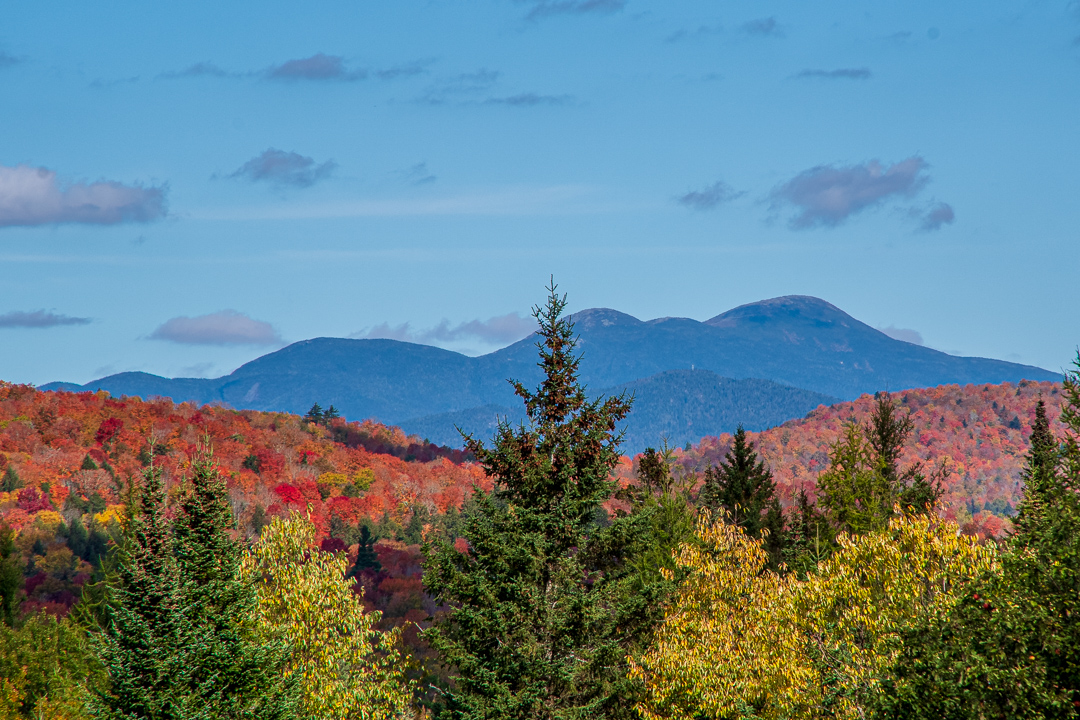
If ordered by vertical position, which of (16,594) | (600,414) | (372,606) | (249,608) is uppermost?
(600,414)

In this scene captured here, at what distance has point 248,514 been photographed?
17125 cm

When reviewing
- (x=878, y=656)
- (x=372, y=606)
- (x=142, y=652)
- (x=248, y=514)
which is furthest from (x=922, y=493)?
(x=248, y=514)

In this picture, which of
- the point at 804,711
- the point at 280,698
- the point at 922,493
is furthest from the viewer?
the point at 922,493

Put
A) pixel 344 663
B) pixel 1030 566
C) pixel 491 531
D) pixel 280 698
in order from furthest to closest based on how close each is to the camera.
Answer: pixel 344 663, pixel 491 531, pixel 280 698, pixel 1030 566

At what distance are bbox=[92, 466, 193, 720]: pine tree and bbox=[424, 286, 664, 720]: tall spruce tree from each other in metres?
8.35

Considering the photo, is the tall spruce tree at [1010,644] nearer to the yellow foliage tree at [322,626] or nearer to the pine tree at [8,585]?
the yellow foliage tree at [322,626]

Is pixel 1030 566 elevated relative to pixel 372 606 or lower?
elevated

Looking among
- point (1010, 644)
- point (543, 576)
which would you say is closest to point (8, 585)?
point (543, 576)

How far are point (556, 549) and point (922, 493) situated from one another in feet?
108

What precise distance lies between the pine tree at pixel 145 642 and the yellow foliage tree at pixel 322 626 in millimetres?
7504

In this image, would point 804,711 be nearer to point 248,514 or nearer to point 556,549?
point 556,549

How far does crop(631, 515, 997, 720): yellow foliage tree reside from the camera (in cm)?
2820

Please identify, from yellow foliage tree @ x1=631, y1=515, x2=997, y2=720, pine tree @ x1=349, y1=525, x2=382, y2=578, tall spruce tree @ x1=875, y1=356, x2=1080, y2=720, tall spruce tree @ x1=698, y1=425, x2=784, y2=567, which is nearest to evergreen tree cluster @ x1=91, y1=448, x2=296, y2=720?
yellow foliage tree @ x1=631, y1=515, x2=997, y2=720

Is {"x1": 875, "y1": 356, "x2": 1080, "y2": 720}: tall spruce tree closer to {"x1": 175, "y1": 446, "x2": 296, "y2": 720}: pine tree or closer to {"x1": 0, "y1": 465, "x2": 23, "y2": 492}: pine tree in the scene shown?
{"x1": 175, "y1": 446, "x2": 296, "y2": 720}: pine tree
